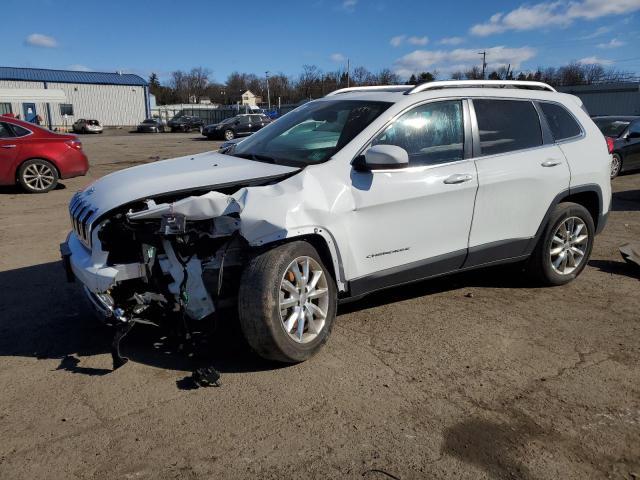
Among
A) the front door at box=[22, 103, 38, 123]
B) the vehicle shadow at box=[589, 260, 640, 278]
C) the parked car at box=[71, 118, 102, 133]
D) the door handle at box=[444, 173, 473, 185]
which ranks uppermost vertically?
the front door at box=[22, 103, 38, 123]

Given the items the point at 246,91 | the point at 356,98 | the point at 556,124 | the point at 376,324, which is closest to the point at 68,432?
the point at 376,324

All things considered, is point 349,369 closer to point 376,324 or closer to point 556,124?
point 376,324

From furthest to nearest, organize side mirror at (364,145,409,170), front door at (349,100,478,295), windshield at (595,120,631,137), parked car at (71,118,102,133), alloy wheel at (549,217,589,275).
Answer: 1. parked car at (71,118,102,133)
2. windshield at (595,120,631,137)
3. alloy wheel at (549,217,589,275)
4. front door at (349,100,478,295)
5. side mirror at (364,145,409,170)

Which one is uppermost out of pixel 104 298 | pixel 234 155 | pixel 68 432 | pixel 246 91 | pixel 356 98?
pixel 246 91

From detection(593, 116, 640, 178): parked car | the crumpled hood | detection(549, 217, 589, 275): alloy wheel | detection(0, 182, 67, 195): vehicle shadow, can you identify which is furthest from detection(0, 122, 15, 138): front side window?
detection(593, 116, 640, 178): parked car

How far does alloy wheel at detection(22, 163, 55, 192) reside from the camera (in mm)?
10602

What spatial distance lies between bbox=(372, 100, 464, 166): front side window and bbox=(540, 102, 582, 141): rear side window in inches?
45.2

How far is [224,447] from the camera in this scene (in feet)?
8.89

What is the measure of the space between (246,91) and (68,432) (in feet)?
354

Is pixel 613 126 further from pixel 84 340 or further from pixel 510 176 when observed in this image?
pixel 84 340

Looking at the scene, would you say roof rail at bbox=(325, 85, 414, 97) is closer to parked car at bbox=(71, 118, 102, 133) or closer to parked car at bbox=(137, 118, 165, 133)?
parked car at bbox=(71, 118, 102, 133)

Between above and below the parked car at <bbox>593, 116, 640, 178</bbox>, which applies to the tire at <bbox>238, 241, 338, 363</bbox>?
below

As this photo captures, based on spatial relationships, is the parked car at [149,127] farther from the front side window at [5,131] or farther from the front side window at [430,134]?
the front side window at [430,134]

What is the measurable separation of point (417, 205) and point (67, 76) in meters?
62.9
